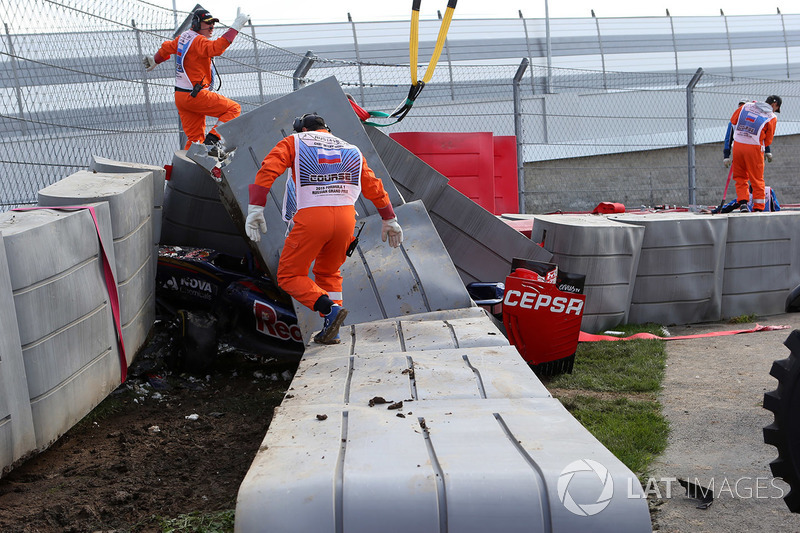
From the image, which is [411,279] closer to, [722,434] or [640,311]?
[722,434]

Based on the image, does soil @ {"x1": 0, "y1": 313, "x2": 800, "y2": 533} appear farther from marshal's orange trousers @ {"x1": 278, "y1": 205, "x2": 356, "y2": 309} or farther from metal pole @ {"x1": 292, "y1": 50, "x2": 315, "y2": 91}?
metal pole @ {"x1": 292, "y1": 50, "x2": 315, "y2": 91}

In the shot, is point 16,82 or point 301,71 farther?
point 301,71

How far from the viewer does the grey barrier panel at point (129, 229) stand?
15.2 ft

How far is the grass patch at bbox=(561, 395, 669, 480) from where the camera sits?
12.8 ft

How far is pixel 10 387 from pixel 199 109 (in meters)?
5.11

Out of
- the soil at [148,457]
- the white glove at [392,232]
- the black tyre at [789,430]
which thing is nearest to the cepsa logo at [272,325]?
the soil at [148,457]

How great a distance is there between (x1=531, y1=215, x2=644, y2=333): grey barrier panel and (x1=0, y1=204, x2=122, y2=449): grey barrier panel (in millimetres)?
3990

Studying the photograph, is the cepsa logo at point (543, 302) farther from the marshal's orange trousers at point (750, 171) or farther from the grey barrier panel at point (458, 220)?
the marshal's orange trousers at point (750, 171)

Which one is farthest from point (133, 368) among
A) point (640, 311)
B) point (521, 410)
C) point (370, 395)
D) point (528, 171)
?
point (528, 171)

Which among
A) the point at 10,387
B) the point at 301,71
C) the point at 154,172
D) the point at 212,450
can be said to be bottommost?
the point at 212,450

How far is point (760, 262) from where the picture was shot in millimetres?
7773

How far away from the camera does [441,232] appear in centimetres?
681

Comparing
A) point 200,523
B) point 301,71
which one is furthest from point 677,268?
point 200,523

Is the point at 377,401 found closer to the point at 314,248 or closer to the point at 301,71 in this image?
the point at 314,248
